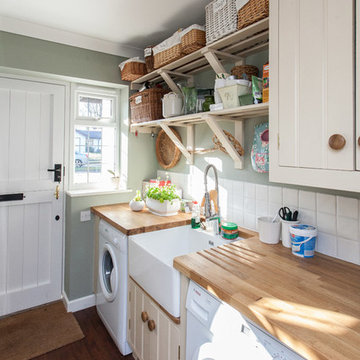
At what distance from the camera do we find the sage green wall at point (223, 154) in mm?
1748

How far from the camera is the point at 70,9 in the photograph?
196 centimetres

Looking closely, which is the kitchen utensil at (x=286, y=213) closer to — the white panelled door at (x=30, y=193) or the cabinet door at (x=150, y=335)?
the cabinet door at (x=150, y=335)

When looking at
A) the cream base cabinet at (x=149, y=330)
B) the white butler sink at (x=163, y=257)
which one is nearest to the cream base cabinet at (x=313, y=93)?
the white butler sink at (x=163, y=257)

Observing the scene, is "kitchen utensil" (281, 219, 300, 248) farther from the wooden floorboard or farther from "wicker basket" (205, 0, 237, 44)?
the wooden floorboard

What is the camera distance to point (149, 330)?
1.58 meters

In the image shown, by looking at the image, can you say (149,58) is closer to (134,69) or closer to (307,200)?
(134,69)

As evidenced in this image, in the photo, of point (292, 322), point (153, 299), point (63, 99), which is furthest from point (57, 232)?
point (292, 322)

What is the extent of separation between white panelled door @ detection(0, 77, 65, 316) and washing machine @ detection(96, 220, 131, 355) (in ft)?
1.96

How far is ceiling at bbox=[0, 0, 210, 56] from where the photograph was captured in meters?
1.87

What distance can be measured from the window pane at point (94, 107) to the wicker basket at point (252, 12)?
173 cm

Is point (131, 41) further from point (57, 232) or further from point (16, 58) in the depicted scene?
point (57, 232)

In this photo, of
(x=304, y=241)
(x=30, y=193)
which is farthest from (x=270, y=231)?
(x=30, y=193)

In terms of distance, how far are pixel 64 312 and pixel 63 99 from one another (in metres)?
1.97

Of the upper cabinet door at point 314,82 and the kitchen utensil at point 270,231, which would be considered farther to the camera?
the kitchen utensil at point 270,231
